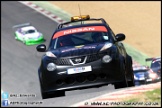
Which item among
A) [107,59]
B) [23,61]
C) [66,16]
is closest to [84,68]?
[107,59]

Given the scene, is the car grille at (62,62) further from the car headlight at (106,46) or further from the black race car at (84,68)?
the car headlight at (106,46)

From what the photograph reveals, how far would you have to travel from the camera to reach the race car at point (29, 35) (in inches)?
1356

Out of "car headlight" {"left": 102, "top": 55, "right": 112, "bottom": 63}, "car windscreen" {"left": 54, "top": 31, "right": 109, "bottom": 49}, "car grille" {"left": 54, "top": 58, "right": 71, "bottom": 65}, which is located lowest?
"car grille" {"left": 54, "top": 58, "right": 71, "bottom": 65}

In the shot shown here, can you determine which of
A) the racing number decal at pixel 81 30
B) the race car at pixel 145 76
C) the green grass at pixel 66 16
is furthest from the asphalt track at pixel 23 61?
the racing number decal at pixel 81 30

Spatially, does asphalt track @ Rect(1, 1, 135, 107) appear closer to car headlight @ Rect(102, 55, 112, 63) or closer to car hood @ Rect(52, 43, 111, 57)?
car hood @ Rect(52, 43, 111, 57)

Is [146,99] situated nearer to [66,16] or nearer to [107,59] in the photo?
[107,59]

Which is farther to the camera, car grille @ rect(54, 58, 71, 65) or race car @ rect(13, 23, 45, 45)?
race car @ rect(13, 23, 45, 45)

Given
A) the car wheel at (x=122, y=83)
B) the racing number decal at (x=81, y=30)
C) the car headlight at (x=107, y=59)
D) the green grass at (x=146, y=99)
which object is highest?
the racing number decal at (x=81, y=30)

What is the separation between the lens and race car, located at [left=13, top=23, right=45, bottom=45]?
34438 millimetres

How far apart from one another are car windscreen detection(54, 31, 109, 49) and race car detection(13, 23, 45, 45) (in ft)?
68.6

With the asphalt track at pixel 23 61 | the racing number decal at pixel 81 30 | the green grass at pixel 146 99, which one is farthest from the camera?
the asphalt track at pixel 23 61

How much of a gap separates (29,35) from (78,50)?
2263 cm

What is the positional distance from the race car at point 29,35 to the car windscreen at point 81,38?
2090 cm

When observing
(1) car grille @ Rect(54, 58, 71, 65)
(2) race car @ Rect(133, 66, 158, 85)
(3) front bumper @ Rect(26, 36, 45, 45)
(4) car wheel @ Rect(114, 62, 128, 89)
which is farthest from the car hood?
(3) front bumper @ Rect(26, 36, 45, 45)
